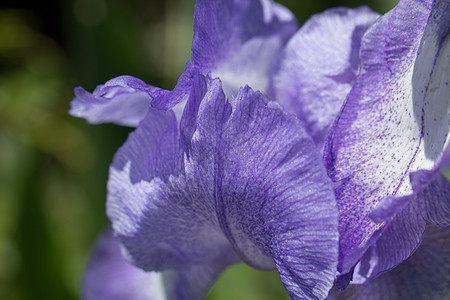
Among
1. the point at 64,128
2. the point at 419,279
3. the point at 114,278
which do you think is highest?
the point at 419,279

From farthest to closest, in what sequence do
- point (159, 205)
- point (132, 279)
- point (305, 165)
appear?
point (132, 279), point (159, 205), point (305, 165)

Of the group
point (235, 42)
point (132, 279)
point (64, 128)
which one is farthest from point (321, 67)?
point (64, 128)

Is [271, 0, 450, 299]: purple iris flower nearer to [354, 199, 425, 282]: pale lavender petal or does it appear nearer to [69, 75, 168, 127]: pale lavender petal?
[354, 199, 425, 282]: pale lavender petal

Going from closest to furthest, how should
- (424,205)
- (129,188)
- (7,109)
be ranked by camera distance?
(424,205), (129,188), (7,109)

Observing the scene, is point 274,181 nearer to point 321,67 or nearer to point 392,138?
point 392,138

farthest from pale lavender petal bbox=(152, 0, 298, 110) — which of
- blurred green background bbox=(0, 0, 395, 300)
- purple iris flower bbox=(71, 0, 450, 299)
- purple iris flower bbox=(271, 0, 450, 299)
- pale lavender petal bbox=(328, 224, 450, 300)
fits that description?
blurred green background bbox=(0, 0, 395, 300)

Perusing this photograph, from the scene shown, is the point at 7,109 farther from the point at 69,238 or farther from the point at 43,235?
the point at 43,235

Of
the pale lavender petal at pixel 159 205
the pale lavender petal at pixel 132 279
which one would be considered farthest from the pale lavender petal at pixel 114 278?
the pale lavender petal at pixel 159 205

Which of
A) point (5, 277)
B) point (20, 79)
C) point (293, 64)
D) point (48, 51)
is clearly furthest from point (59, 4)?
point (293, 64)
